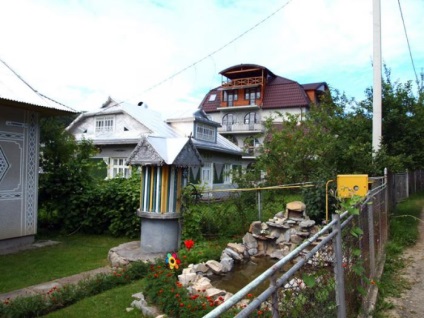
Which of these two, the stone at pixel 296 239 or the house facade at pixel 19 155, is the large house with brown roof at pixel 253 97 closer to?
the house facade at pixel 19 155

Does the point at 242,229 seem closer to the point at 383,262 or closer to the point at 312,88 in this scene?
the point at 383,262

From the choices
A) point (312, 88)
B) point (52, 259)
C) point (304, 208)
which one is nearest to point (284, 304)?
point (304, 208)

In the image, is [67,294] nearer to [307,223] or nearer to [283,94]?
[307,223]

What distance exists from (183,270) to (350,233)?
293 cm

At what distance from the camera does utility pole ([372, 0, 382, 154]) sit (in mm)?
9469

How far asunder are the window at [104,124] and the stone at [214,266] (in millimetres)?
17047

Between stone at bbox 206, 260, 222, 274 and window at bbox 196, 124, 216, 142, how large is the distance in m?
16.2

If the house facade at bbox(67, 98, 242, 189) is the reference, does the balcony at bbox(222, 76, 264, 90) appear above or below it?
above

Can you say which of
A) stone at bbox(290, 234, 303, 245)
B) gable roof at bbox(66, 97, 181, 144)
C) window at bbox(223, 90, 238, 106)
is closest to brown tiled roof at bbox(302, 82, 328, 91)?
window at bbox(223, 90, 238, 106)

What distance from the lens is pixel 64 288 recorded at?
532 centimetres

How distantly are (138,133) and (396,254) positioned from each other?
15176mm

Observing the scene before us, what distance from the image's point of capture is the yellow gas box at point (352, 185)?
655cm

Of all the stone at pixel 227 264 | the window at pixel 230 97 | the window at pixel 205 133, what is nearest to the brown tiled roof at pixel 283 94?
→ the window at pixel 230 97

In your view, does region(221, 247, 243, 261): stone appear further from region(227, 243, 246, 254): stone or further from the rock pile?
region(227, 243, 246, 254): stone
